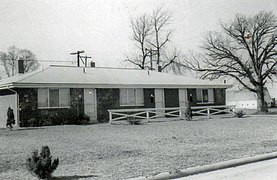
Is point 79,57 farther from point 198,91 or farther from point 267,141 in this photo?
point 267,141

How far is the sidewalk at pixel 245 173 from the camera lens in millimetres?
7966

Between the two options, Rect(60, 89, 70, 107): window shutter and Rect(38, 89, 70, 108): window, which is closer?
Rect(38, 89, 70, 108): window

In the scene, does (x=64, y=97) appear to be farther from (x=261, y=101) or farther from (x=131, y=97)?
(x=261, y=101)

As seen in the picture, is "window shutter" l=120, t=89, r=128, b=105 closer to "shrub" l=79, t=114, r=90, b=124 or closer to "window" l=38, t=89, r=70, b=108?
"shrub" l=79, t=114, r=90, b=124

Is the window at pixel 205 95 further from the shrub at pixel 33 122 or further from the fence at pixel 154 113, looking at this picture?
the shrub at pixel 33 122

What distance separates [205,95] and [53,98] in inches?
543

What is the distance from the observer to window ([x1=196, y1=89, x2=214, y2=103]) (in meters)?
31.3

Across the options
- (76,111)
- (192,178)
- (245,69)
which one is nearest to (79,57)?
(245,69)

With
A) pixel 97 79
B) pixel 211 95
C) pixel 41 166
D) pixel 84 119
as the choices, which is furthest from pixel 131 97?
pixel 41 166

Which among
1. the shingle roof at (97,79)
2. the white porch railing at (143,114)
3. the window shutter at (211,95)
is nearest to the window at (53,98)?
the shingle roof at (97,79)

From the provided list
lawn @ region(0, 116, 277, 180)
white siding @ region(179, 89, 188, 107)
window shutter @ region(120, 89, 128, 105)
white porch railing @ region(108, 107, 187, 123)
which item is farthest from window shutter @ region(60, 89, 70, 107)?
white siding @ region(179, 89, 188, 107)

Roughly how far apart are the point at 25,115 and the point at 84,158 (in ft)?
43.8

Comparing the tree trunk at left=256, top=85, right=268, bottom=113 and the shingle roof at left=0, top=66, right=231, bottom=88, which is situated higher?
the shingle roof at left=0, top=66, right=231, bottom=88

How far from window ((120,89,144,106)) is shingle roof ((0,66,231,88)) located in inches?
25.9
